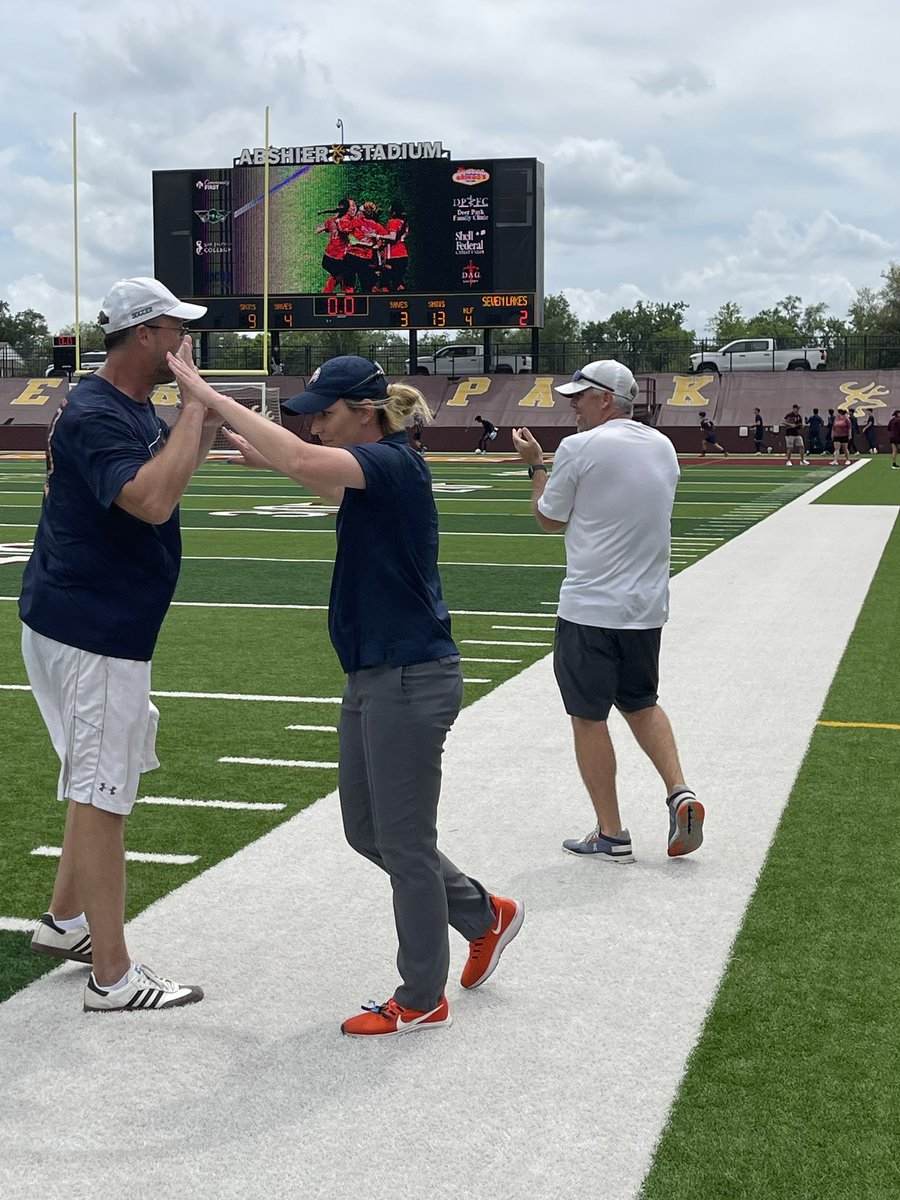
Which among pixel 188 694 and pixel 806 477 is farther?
pixel 806 477

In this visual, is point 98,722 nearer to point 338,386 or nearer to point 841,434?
point 338,386

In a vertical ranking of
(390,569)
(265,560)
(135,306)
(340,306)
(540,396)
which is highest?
(340,306)

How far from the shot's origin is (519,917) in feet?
14.1

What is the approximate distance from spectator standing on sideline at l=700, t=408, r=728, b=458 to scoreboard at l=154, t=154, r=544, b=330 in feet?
20.8

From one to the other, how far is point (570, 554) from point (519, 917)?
1568 mm

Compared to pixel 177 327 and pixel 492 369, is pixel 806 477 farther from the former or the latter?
pixel 177 327

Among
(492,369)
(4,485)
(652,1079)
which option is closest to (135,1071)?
(652,1079)

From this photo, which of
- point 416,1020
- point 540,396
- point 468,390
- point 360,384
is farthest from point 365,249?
point 416,1020

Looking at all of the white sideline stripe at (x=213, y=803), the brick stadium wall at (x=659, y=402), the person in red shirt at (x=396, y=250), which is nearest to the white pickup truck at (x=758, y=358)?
the brick stadium wall at (x=659, y=402)

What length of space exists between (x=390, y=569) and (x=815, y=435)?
44.0m

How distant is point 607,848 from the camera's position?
539 cm

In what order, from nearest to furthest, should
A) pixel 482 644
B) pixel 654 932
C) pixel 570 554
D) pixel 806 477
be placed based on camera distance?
pixel 654 932
pixel 570 554
pixel 482 644
pixel 806 477

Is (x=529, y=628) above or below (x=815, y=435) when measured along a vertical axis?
below

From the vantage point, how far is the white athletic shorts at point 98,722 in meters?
3.92
